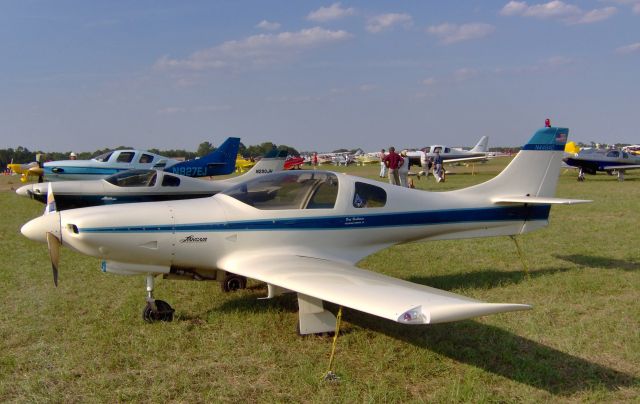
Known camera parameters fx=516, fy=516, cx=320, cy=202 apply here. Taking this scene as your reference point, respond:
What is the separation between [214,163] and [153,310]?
45.5 feet

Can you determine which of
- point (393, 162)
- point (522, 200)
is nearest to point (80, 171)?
point (393, 162)

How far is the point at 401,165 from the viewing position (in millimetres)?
18125

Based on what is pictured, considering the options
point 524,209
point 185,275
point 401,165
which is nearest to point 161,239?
point 185,275

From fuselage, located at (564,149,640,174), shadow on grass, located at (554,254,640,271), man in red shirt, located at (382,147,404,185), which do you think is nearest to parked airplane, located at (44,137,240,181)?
man in red shirt, located at (382,147,404,185)

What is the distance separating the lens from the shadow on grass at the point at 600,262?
23.9ft

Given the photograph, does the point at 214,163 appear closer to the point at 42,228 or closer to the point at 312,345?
the point at 42,228

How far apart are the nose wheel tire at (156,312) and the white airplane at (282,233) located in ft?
0.03

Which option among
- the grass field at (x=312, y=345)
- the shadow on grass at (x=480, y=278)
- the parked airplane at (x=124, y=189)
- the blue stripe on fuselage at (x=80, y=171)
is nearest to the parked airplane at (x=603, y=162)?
the grass field at (x=312, y=345)

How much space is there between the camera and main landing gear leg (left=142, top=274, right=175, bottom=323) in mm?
5402

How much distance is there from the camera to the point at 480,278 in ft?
22.9

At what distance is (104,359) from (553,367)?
3.77 meters

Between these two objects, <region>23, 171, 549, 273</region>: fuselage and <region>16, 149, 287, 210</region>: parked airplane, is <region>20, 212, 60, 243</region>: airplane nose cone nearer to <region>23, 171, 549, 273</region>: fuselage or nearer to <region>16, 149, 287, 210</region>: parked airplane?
<region>23, 171, 549, 273</region>: fuselage

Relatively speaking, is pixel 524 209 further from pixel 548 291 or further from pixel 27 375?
pixel 27 375

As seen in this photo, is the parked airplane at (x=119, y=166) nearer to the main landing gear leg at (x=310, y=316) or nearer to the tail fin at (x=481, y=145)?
the main landing gear leg at (x=310, y=316)
